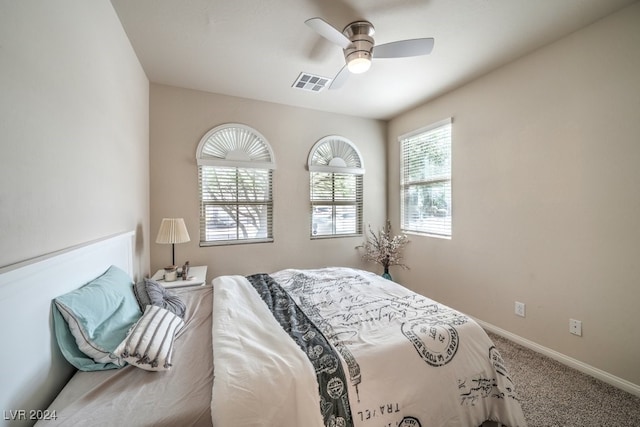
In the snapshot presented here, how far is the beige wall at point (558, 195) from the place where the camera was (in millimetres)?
1818

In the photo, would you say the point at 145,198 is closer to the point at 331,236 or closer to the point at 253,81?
the point at 253,81

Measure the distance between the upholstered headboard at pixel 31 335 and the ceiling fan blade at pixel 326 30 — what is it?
1849mm

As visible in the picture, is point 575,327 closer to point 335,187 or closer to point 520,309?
point 520,309

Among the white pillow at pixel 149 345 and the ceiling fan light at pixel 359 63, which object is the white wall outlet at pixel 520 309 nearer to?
the ceiling fan light at pixel 359 63

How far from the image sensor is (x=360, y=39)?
1959 mm

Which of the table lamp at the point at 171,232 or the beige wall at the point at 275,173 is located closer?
the table lamp at the point at 171,232

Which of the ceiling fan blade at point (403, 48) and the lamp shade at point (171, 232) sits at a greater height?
the ceiling fan blade at point (403, 48)

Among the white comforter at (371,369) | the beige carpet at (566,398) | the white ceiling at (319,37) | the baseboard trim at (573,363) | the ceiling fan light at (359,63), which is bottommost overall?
the beige carpet at (566,398)

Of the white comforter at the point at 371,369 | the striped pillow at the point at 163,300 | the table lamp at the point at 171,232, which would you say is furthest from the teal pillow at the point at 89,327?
the table lamp at the point at 171,232

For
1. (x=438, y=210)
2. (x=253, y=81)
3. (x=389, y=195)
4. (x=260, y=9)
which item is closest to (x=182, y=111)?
(x=253, y=81)

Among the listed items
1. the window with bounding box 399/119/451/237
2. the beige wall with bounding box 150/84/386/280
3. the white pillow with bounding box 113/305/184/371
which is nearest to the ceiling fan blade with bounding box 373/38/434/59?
the window with bounding box 399/119/451/237

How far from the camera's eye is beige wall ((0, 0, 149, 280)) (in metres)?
0.89

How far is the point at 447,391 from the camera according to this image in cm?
125

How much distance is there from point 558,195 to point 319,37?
244 centimetres
